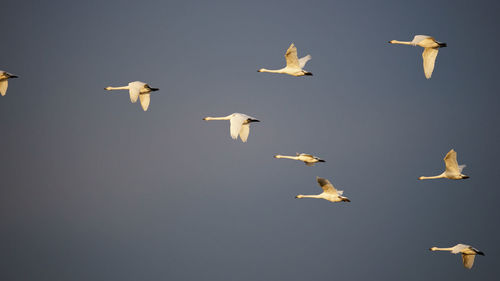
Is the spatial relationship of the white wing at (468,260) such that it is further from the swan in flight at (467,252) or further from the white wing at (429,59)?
the white wing at (429,59)

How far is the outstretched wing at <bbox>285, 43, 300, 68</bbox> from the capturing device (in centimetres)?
3253

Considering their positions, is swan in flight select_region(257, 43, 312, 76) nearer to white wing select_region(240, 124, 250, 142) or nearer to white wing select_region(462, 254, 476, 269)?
white wing select_region(240, 124, 250, 142)

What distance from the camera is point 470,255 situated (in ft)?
109

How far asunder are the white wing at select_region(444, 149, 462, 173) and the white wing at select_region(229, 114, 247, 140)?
888 cm

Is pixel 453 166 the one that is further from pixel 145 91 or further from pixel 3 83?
pixel 3 83

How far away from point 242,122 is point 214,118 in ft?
19.4

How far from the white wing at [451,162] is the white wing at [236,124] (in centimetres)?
888

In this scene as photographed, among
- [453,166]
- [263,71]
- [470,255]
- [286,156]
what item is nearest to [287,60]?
[263,71]

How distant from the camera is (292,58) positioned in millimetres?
33188

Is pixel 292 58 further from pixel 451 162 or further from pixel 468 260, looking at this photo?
pixel 468 260

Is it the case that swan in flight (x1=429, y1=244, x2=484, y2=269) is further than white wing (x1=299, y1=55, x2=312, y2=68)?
No

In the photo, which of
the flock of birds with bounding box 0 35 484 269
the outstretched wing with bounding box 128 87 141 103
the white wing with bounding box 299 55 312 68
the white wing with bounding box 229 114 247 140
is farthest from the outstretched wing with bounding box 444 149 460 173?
the outstretched wing with bounding box 128 87 141 103

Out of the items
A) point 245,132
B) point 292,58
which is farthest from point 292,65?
point 245,132

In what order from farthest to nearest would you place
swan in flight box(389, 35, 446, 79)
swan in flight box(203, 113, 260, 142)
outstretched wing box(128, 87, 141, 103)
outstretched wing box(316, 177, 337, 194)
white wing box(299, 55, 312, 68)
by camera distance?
white wing box(299, 55, 312, 68) < outstretched wing box(316, 177, 337, 194) < swan in flight box(389, 35, 446, 79) < outstretched wing box(128, 87, 141, 103) < swan in flight box(203, 113, 260, 142)
